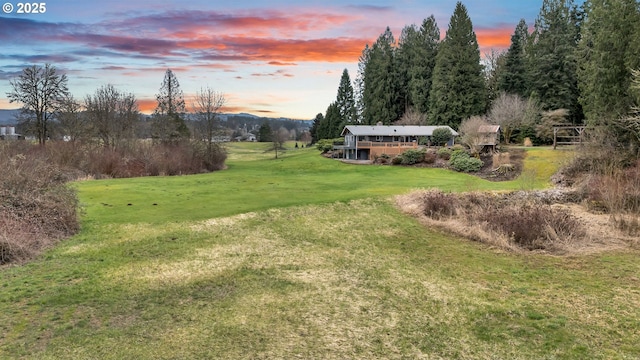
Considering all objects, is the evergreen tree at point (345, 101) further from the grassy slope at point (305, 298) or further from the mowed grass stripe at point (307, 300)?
the mowed grass stripe at point (307, 300)

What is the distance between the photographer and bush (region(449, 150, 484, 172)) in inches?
1255

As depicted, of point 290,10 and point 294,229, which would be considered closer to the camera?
point 294,229

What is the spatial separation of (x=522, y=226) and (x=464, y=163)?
21540 mm

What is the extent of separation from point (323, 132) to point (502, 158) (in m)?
45.8

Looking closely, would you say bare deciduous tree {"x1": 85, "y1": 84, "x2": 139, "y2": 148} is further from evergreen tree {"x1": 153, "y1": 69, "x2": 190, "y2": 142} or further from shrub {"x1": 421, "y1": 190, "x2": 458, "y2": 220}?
shrub {"x1": 421, "y1": 190, "x2": 458, "y2": 220}

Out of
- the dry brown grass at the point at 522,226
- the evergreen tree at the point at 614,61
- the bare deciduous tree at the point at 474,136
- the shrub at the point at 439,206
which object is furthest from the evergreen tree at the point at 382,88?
the dry brown grass at the point at 522,226

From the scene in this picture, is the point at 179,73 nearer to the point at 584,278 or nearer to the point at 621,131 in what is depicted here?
the point at 621,131

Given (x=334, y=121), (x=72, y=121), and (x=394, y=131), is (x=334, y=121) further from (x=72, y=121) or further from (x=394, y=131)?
(x=72, y=121)

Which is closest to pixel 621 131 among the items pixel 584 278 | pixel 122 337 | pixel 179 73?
pixel 584 278

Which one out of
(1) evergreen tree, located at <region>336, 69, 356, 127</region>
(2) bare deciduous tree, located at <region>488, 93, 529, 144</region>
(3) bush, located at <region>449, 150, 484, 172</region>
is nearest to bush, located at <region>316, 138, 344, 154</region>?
(1) evergreen tree, located at <region>336, 69, 356, 127</region>

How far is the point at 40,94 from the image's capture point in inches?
1432

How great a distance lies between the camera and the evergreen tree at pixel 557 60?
44397 millimetres

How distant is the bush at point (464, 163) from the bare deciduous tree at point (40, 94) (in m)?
34.5

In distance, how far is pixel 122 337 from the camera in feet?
19.0
